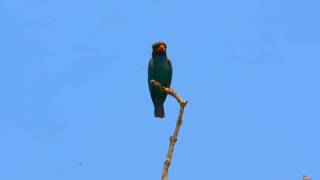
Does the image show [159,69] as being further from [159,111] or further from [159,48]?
[159,111]

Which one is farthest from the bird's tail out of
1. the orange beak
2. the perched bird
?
the orange beak

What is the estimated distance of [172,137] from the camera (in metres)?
7.36

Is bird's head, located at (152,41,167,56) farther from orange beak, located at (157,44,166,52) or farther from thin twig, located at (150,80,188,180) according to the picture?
thin twig, located at (150,80,188,180)

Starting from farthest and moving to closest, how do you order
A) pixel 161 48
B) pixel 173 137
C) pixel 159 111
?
1. pixel 161 48
2. pixel 159 111
3. pixel 173 137

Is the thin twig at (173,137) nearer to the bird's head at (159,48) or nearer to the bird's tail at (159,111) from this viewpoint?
the bird's tail at (159,111)

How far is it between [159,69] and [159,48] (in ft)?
1.55

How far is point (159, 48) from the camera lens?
14336 mm

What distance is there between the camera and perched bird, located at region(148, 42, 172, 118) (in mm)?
14146

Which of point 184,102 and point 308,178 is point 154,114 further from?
point 308,178

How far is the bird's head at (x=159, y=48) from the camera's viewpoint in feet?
46.7

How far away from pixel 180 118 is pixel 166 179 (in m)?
0.95

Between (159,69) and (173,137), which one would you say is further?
(159,69)

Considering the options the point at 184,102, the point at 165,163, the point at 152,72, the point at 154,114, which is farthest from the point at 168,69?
the point at 165,163

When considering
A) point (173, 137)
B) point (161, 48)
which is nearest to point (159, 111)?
point (161, 48)
